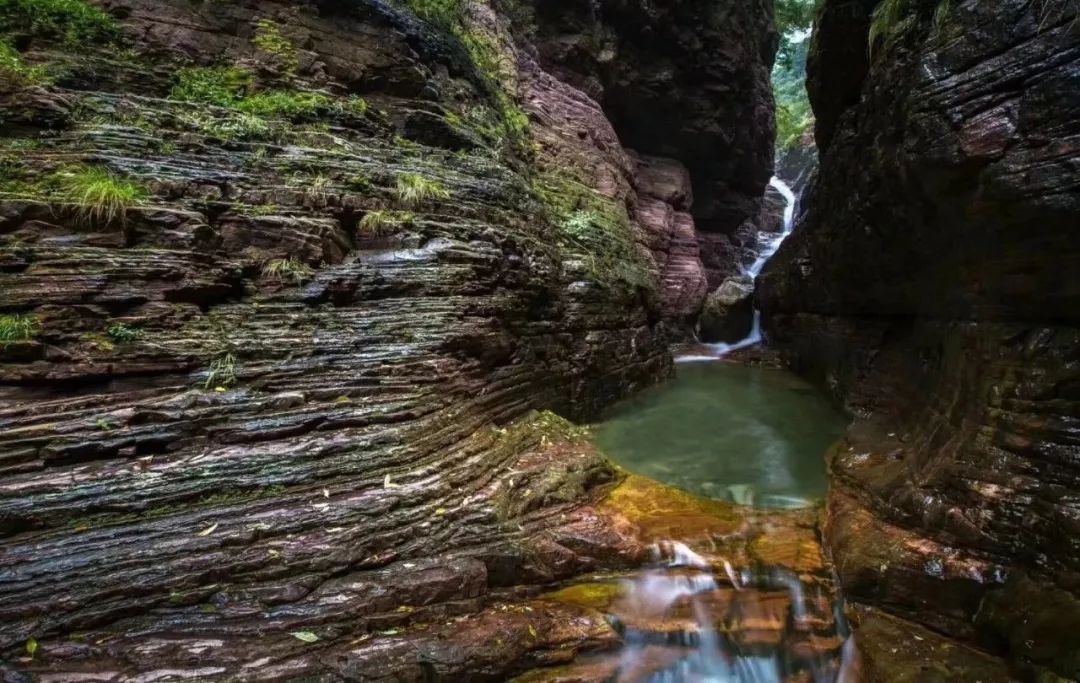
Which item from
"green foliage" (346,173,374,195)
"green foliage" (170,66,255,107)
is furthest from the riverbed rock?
"green foliage" (170,66,255,107)

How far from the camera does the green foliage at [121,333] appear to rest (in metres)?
5.04

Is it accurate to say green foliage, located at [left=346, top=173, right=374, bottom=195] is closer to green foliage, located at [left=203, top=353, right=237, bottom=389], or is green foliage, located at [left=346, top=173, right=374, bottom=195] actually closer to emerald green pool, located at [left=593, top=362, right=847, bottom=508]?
green foliage, located at [left=203, top=353, right=237, bottom=389]

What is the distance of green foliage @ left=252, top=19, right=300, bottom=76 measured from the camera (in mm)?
8203

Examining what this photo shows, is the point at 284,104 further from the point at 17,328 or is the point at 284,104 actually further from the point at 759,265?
the point at 759,265

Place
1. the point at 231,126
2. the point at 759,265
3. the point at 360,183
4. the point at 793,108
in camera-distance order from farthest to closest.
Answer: the point at 793,108
the point at 759,265
the point at 360,183
the point at 231,126

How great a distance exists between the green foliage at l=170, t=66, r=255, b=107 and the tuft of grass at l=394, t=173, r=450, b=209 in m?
2.53

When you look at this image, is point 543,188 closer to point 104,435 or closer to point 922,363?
point 922,363

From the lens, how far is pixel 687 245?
65.1 ft

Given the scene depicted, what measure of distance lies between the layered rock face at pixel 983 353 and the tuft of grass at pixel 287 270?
648 centimetres

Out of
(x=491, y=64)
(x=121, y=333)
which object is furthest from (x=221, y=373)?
(x=491, y=64)

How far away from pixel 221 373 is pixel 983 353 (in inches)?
315

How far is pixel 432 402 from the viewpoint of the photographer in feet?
20.0

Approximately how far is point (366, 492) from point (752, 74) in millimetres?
21275

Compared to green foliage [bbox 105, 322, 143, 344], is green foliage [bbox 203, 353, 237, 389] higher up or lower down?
lower down
